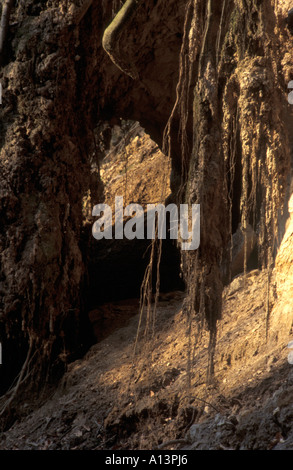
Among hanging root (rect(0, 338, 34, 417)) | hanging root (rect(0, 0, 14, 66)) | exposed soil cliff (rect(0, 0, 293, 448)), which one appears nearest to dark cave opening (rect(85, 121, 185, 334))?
exposed soil cliff (rect(0, 0, 293, 448))

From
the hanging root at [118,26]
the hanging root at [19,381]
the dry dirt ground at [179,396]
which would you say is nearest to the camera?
the dry dirt ground at [179,396]

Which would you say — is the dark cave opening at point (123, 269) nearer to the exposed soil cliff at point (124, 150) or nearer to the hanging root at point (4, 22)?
the exposed soil cliff at point (124, 150)

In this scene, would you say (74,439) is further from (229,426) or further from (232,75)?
(232,75)

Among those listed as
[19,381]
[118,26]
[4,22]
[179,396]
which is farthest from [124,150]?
[19,381]

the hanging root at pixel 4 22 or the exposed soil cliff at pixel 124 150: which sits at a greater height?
the hanging root at pixel 4 22

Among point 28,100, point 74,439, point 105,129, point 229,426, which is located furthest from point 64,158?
point 229,426

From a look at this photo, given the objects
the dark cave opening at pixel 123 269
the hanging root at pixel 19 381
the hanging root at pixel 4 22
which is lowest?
the hanging root at pixel 19 381

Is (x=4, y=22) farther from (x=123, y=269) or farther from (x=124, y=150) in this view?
(x=123, y=269)

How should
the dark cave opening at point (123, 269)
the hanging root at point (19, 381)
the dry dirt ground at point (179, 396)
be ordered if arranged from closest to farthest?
the dry dirt ground at point (179, 396) < the hanging root at point (19, 381) < the dark cave opening at point (123, 269)

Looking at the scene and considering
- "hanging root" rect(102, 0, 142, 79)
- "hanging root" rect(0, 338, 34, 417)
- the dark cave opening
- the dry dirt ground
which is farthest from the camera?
the dark cave opening

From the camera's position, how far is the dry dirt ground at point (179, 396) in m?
3.62

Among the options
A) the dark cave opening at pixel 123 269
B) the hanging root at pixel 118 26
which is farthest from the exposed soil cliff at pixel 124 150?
the dark cave opening at pixel 123 269

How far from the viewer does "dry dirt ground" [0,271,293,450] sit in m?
3.62

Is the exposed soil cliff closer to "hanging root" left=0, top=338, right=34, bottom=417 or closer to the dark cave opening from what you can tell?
"hanging root" left=0, top=338, right=34, bottom=417
